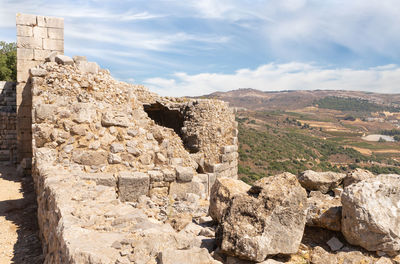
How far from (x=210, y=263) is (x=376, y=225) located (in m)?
1.49

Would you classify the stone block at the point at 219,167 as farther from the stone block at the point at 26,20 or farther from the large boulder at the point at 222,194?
the stone block at the point at 26,20

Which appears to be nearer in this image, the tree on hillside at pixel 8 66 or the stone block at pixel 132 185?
the stone block at pixel 132 185

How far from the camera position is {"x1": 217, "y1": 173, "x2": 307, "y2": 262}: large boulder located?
255 cm

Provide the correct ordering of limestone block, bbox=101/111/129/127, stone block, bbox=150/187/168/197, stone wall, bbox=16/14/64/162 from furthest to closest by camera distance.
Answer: stone wall, bbox=16/14/64/162, limestone block, bbox=101/111/129/127, stone block, bbox=150/187/168/197

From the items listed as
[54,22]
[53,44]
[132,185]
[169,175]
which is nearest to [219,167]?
[169,175]

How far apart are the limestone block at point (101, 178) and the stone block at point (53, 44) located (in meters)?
6.01

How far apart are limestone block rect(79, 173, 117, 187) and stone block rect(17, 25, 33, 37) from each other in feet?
20.9

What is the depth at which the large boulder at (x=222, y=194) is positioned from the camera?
3518 mm

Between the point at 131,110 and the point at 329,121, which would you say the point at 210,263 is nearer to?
the point at 131,110

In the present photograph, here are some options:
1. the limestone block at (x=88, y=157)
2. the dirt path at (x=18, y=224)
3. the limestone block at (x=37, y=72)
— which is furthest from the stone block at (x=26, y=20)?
the limestone block at (x=88, y=157)

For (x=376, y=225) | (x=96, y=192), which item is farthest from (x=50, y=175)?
(x=376, y=225)

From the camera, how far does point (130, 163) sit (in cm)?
607

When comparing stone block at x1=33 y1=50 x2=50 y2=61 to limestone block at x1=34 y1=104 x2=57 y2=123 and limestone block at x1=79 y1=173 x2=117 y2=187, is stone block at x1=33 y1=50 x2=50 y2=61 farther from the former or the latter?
limestone block at x1=79 y1=173 x2=117 y2=187

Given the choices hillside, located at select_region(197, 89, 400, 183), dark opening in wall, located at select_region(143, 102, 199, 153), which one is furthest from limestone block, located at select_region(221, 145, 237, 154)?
hillside, located at select_region(197, 89, 400, 183)
